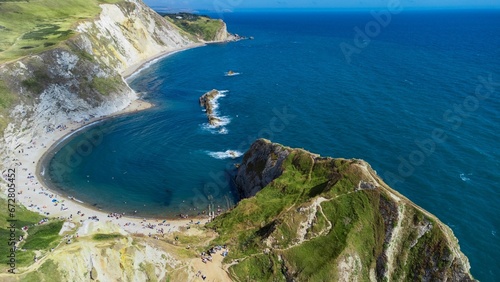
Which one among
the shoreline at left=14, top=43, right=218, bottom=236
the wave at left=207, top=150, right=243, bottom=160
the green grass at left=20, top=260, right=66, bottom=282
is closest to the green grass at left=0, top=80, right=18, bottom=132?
the shoreline at left=14, top=43, right=218, bottom=236

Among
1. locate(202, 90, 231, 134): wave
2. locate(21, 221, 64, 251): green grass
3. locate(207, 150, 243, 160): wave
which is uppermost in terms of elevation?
locate(21, 221, 64, 251): green grass

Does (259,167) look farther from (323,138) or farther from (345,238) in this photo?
(345,238)

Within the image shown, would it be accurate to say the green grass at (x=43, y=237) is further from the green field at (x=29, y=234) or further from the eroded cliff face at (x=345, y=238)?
the eroded cliff face at (x=345, y=238)

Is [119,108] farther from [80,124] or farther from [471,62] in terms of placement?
[471,62]

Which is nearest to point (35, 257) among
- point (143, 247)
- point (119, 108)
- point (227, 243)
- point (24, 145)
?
point (143, 247)

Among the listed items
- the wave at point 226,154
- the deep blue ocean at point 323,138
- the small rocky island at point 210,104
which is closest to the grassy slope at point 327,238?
the deep blue ocean at point 323,138

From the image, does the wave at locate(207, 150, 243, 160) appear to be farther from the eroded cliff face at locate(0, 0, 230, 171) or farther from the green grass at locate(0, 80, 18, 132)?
the green grass at locate(0, 80, 18, 132)
